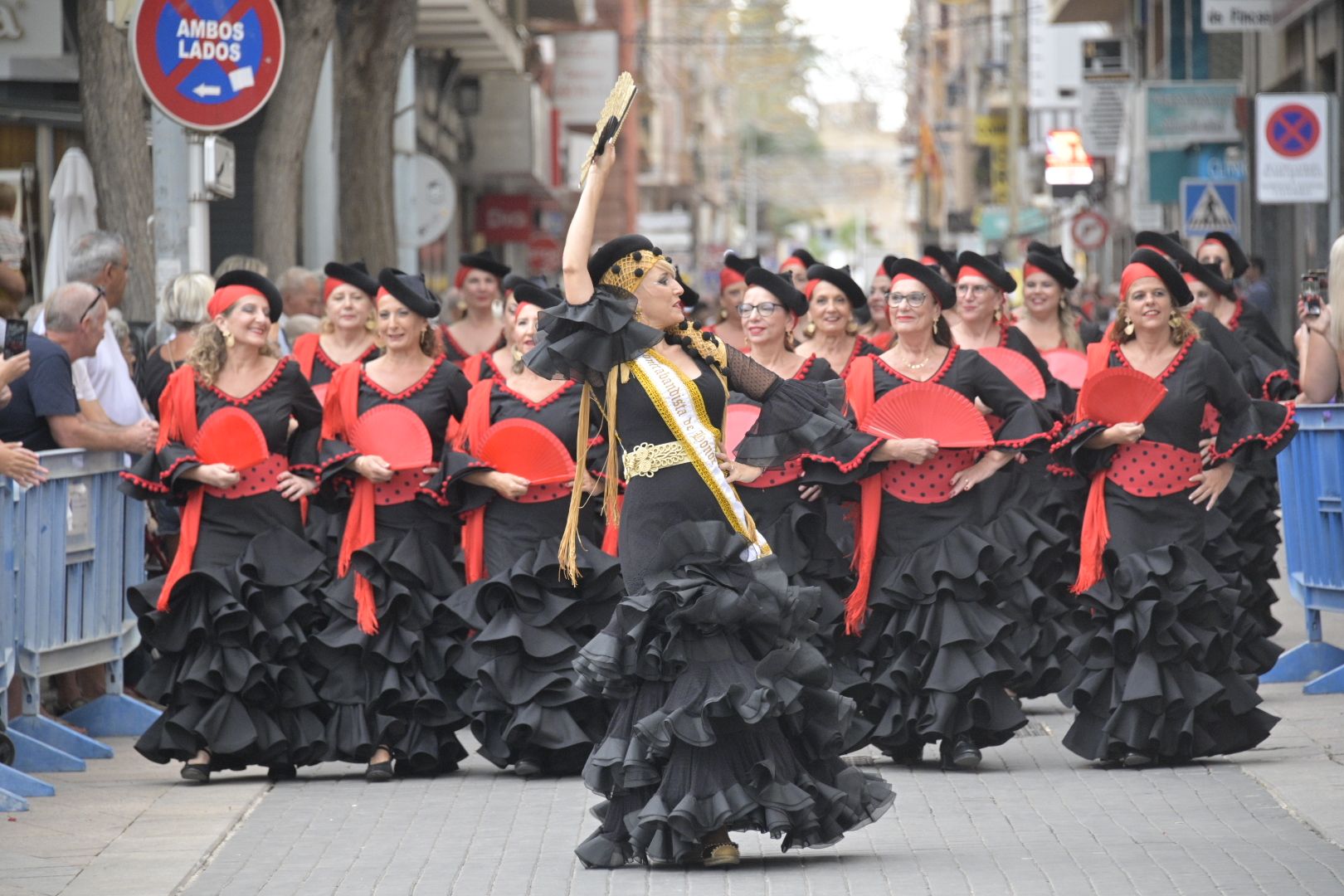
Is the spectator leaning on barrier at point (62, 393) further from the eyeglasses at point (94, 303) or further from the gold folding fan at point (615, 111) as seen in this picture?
the gold folding fan at point (615, 111)

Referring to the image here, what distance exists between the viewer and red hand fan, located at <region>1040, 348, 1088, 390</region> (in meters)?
12.5

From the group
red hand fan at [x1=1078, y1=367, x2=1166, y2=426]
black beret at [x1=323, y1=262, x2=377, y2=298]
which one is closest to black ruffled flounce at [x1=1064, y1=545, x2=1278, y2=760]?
red hand fan at [x1=1078, y1=367, x2=1166, y2=426]

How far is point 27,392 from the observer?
32.9 ft

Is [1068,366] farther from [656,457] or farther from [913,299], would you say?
[656,457]

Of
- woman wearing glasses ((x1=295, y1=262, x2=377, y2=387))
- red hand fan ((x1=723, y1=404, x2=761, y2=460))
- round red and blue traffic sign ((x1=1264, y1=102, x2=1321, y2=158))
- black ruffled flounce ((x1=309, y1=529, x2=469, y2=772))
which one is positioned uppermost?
round red and blue traffic sign ((x1=1264, y1=102, x2=1321, y2=158))

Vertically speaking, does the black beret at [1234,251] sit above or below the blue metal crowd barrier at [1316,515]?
above

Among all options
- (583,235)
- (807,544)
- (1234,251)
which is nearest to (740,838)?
(807,544)

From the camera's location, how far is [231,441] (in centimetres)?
982

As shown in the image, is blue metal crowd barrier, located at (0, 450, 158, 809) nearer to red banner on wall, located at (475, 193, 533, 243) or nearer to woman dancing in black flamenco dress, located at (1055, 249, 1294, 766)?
woman dancing in black flamenco dress, located at (1055, 249, 1294, 766)

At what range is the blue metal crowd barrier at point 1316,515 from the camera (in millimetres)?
10836

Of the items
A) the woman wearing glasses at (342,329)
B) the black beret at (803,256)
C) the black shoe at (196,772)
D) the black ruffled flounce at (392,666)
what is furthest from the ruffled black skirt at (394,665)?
the black beret at (803,256)

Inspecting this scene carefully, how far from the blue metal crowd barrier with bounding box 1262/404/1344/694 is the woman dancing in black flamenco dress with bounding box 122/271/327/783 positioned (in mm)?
4611

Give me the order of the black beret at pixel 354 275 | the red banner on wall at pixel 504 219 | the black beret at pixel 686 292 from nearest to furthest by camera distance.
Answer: the black beret at pixel 686 292
the black beret at pixel 354 275
the red banner on wall at pixel 504 219

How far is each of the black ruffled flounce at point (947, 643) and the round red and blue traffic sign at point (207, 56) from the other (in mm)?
4555
